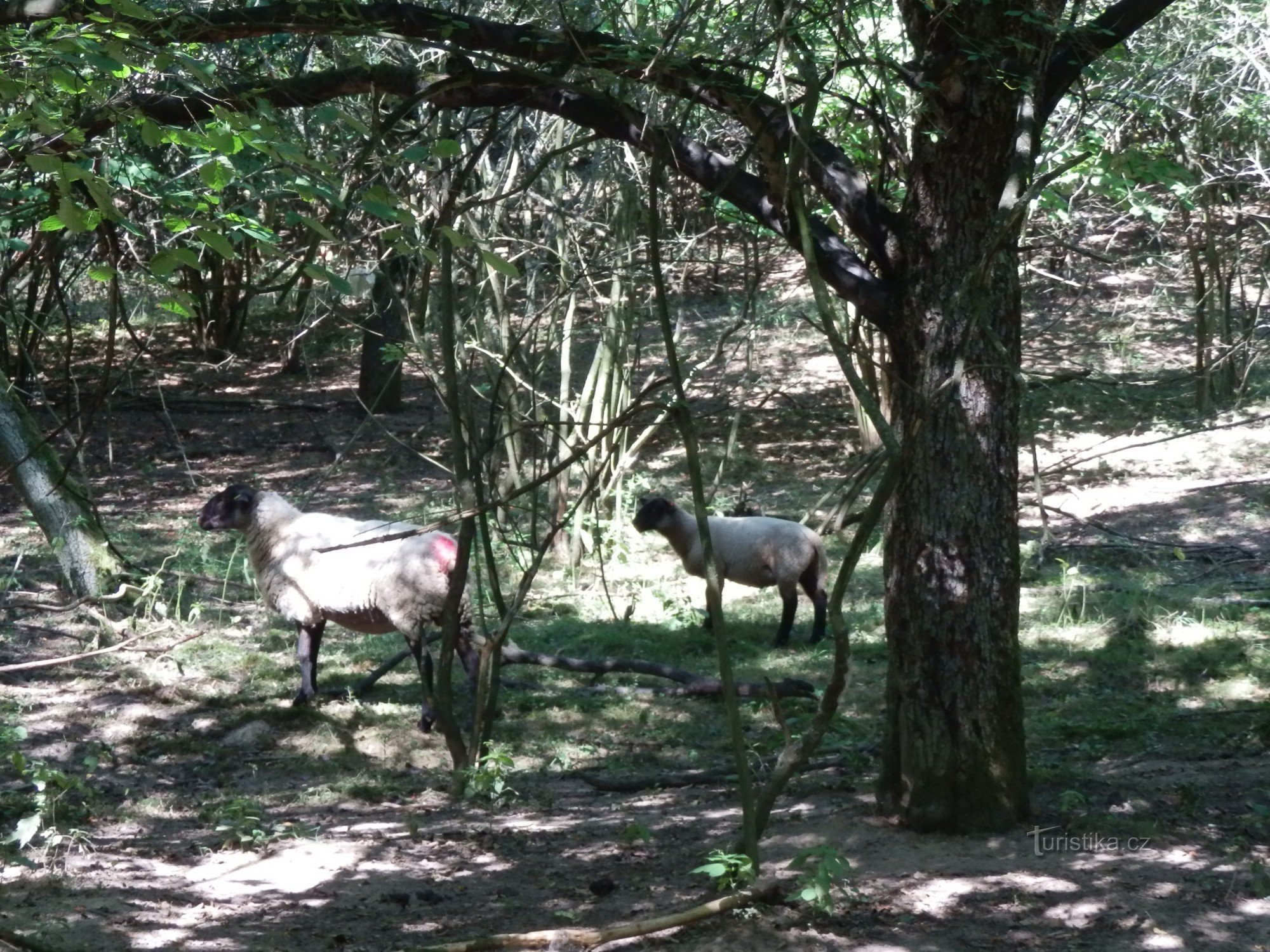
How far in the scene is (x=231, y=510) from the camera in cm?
843

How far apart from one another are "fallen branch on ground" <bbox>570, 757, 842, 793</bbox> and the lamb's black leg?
8.99 ft

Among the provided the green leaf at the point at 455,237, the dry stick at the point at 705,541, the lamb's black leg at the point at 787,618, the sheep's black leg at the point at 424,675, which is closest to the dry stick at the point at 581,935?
the dry stick at the point at 705,541

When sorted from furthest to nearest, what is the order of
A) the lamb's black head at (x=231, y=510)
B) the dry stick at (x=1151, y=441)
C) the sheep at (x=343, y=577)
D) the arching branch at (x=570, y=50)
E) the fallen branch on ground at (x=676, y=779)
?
the lamb's black head at (x=231, y=510)
the sheep at (x=343, y=577)
the fallen branch on ground at (x=676, y=779)
the dry stick at (x=1151, y=441)
the arching branch at (x=570, y=50)

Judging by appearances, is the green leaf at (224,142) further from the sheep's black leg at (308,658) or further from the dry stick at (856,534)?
the sheep's black leg at (308,658)

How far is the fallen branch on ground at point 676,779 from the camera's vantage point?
6277 mm

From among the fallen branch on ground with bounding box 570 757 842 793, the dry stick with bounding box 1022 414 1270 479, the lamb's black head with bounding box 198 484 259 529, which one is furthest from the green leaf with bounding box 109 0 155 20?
the lamb's black head with bounding box 198 484 259 529

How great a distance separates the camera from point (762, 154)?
15.7ft

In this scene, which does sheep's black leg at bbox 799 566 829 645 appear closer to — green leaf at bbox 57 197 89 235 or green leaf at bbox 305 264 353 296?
green leaf at bbox 305 264 353 296

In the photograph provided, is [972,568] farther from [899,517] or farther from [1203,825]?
[1203,825]

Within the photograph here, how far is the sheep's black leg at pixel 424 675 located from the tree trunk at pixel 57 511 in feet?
7.88

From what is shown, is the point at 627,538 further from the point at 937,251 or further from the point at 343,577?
the point at 937,251

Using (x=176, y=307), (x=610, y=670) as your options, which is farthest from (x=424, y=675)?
(x=176, y=307)

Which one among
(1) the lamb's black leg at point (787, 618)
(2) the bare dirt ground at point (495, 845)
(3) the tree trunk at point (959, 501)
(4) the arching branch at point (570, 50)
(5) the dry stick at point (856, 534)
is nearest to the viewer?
(5) the dry stick at point (856, 534)
